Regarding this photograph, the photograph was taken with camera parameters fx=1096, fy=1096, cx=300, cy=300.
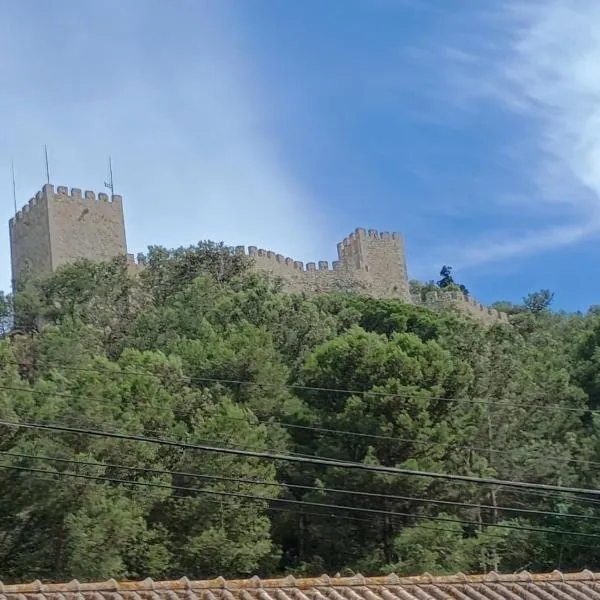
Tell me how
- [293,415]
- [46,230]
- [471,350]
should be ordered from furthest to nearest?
1. [46,230]
2. [471,350]
3. [293,415]

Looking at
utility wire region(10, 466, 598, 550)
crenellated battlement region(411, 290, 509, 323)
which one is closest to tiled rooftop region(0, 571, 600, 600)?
utility wire region(10, 466, 598, 550)

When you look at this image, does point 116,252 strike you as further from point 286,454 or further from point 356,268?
point 286,454

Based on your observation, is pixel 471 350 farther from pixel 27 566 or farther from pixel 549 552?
pixel 27 566

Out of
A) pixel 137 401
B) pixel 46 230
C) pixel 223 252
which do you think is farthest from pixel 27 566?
pixel 46 230

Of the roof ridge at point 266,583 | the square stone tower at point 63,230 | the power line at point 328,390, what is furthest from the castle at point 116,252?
the roof ridge at point 266,583

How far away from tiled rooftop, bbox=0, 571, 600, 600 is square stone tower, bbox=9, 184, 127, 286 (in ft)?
104

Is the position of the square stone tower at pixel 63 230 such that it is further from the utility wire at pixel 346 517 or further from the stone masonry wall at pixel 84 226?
the utility wire at pixel 346 517

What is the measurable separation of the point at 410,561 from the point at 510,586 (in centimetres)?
829

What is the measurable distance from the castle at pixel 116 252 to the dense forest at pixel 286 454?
12618 mm

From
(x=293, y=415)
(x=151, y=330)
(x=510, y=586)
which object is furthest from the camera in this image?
(x=151, y=330)

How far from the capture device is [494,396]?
26.5 meters

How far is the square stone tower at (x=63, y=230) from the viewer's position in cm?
4231

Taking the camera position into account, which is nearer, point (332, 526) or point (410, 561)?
point (410, 561)

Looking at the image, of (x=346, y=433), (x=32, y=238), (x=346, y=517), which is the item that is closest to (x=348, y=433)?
(x=346, y=433)
